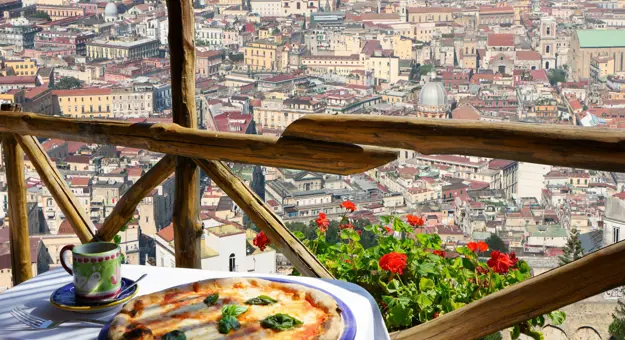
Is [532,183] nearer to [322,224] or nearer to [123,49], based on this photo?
[322,224]

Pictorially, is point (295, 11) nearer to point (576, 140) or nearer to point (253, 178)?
point (253, 178)

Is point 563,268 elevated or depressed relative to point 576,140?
depressed

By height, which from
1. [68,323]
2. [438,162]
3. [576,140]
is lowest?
[438,162]

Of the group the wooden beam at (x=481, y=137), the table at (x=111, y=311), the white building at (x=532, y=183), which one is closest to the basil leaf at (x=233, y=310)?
the table at (x=111, y=311)

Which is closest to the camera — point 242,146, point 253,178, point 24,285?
point 24,285

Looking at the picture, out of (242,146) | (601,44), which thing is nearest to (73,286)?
(242,146)

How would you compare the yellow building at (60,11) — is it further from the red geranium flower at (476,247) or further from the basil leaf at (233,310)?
the basil leaf at (233,310)

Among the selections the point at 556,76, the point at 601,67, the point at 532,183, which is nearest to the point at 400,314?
the point at 532,183

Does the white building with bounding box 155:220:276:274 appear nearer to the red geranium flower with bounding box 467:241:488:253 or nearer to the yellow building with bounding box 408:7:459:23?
the red geranium flower with bounding box 467:241:488:253
